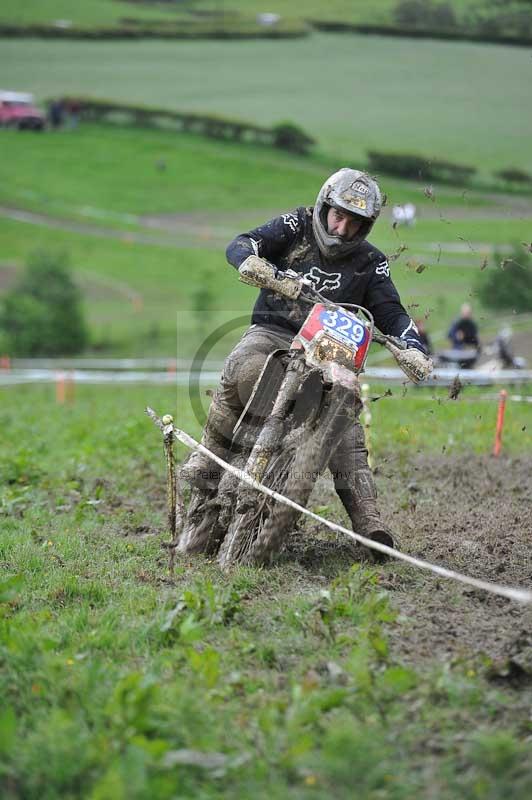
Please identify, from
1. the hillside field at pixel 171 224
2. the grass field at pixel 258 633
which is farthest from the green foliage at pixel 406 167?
the grass field at pixel 258 633

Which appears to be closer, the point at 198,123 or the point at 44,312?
the point at 44,312

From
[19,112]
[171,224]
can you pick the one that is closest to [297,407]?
[171,224]

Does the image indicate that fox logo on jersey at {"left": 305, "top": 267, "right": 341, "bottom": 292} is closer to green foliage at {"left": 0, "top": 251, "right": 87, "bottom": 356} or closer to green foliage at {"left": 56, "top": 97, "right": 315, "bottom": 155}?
green foliage at {"left": 0, "top": 251, "right": 87, "bottom": 356}

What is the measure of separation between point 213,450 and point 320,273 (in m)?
1.68

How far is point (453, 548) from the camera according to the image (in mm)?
8297

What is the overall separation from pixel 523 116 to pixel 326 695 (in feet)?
168

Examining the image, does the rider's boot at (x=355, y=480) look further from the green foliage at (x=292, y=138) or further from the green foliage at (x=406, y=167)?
the green foliage at (x=292, y=138)

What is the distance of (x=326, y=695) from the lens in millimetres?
5176

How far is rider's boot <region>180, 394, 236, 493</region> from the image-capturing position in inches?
336

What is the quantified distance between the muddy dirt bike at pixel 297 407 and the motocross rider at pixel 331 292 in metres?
0.21

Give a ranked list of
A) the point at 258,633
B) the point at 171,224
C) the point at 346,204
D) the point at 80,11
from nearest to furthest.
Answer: the point at 258,633 < the point at 346,204 < the point at 171,224 < the point at 80,11

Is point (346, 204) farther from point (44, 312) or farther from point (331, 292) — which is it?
point (44, 312)

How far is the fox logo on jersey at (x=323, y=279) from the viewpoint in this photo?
→ 27.0 feet

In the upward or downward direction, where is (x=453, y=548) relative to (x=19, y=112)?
upward
